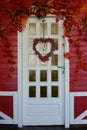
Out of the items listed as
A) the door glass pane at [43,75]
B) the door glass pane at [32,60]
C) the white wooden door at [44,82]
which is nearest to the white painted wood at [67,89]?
the white wooden door at [44,82]

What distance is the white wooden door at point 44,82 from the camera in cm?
668

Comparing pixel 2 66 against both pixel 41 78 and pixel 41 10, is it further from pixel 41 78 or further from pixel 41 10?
pixel 41 10

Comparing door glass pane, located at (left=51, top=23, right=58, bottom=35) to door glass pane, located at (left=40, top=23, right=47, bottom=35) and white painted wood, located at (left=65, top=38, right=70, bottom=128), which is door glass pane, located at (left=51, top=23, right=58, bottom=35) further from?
white painted wood, located at (left=65, top=38, right=70, bottom=128)

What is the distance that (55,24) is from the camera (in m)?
6.68

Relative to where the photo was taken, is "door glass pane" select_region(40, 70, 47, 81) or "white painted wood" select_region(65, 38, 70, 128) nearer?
"white painted wood" select_region(65, 38, 70, 128)

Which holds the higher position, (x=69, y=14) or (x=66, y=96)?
(x=69, y=14)

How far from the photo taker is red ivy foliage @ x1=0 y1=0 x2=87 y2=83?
255 inches

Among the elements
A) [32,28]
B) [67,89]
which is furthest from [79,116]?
[32,28]

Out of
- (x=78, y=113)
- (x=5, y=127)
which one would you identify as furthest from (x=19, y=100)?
(x=78, y=113)

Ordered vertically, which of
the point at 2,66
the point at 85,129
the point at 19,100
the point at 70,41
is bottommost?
the point at 85,129

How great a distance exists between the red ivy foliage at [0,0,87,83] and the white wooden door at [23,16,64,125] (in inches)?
8.5

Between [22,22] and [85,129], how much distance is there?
231cm

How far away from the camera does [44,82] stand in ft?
22.0

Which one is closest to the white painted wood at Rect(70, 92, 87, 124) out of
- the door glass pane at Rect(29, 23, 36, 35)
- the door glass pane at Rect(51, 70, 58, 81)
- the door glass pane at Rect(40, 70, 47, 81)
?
the door glass pane at Rect(51, 70, 58, 81)
